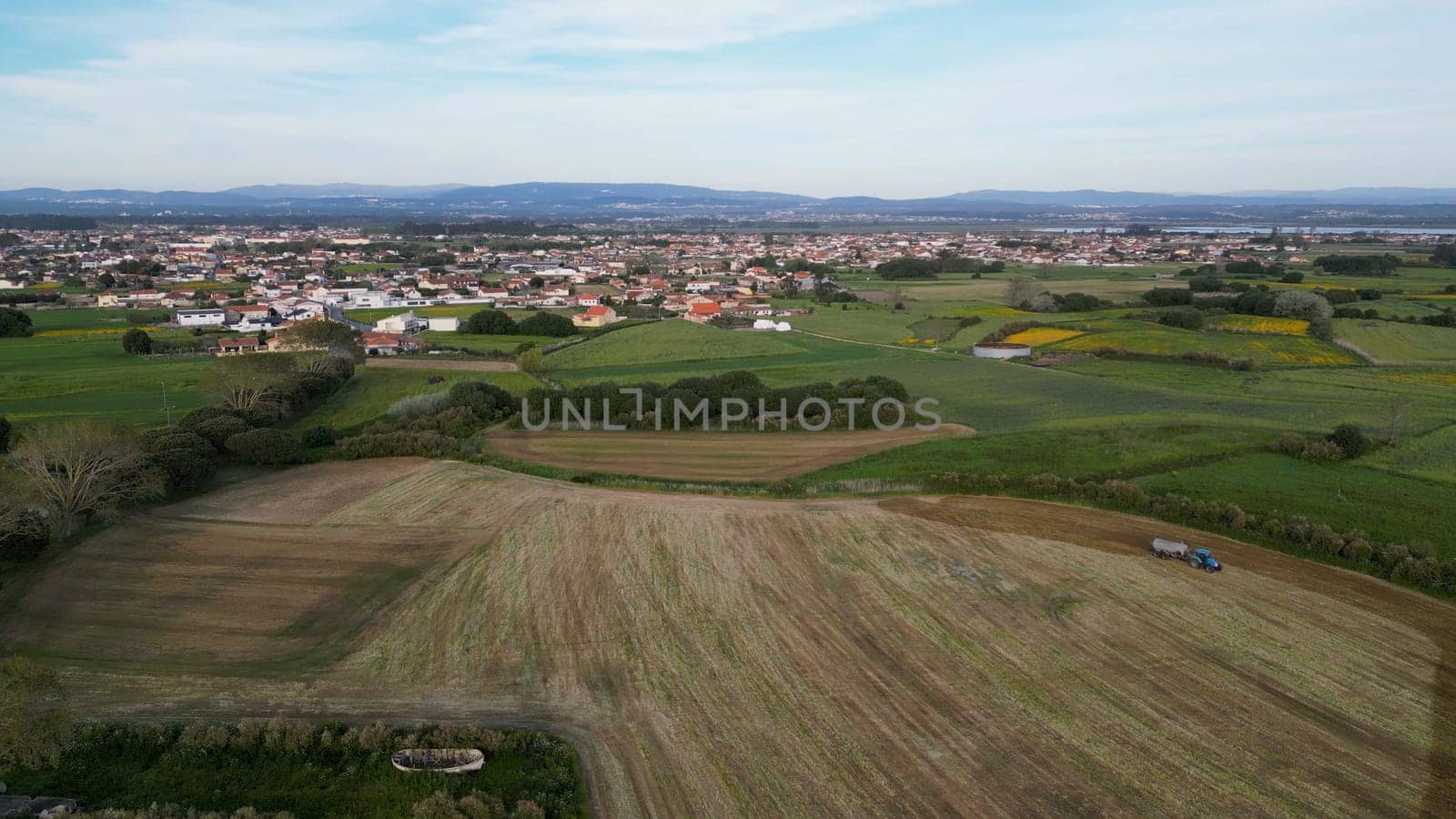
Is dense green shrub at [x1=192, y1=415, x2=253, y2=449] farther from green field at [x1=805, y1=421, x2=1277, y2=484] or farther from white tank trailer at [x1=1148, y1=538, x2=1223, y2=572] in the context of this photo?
white tank trailer at [x1=1148, y1=538, x2=1223, y2=572]

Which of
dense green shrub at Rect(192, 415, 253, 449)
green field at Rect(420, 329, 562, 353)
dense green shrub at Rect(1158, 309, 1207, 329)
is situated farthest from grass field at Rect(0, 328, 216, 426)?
dense green shrub at Rect(1158, 309, 1207, 329)

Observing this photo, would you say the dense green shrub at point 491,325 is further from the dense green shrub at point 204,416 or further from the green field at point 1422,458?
the green field at point 1422,458

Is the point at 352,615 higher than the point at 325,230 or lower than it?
lower

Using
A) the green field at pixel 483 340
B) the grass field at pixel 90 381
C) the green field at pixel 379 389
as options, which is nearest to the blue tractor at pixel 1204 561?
the green field at pixel 379 389

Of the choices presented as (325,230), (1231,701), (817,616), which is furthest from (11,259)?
(1231,701)

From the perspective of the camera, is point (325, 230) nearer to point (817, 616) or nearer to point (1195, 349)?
point (1195, 349)
